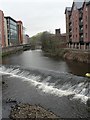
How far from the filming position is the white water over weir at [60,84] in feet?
60.2

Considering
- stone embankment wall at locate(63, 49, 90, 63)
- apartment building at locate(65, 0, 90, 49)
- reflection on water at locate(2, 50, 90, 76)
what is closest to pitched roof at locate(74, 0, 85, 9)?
apartment building at locate(65, 0, 90, 49)

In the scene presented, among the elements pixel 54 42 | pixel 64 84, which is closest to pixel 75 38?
pixel 54 42

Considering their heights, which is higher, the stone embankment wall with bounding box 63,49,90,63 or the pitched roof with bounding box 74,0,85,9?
the pitched roof with bounding box 74,0,85,9

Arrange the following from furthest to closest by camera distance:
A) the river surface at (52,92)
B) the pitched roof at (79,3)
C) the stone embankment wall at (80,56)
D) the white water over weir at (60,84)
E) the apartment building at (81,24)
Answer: the pitched roof at (79,3), the apartment building at (81,24), the stone embankment wall at (80,56), the white water over weir at (60,84), the river surface at (52,92)

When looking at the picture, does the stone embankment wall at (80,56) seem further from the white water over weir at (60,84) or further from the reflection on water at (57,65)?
the white water over weir at (60,84)

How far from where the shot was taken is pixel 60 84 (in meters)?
21.3

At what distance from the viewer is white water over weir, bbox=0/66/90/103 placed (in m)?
18.4

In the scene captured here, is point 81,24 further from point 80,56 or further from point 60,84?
point 60,84

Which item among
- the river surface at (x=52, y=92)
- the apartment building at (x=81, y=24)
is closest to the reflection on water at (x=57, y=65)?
the river surface at (x=52, y=92)

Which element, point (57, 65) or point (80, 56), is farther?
point (80, 56)

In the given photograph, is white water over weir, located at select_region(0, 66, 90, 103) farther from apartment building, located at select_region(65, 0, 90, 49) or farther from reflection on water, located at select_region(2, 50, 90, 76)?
apartment building, located at select_region(65, 0, 90, 49)

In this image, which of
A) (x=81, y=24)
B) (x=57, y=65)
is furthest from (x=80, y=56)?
(x=81, y=24)

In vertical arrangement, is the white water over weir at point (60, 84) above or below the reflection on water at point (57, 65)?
below

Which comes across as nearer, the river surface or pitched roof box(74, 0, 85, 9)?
the river surface
